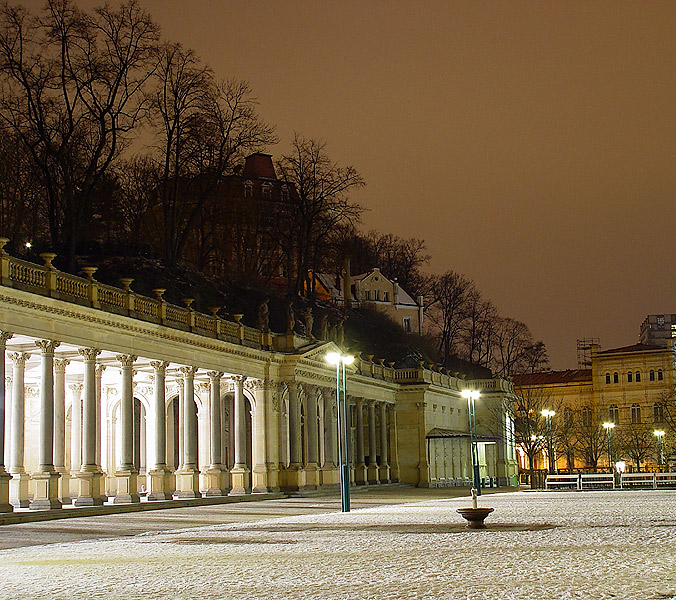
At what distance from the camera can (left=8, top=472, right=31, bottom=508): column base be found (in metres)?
41.2

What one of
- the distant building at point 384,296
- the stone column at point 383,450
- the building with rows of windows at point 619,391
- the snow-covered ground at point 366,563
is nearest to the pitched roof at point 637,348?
the building with rows of windows at point 619,391

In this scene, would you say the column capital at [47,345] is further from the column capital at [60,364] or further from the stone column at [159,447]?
the stone column at [159,447]

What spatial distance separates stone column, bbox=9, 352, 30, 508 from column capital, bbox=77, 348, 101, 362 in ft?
6.52

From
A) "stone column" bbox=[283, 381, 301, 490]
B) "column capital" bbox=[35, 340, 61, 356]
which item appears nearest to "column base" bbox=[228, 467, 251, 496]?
"stone column" bbox=[283, 381, 301, 490]

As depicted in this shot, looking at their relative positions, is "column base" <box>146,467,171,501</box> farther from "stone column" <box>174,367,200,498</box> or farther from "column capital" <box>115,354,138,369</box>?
"column capital" <box>115,354,138,369</box>

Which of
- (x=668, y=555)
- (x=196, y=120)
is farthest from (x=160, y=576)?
(x=196, y=120)

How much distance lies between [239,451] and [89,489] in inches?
633

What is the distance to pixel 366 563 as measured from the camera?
1719cm

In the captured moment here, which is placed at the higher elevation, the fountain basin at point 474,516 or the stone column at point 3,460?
the stone column at point 3,460

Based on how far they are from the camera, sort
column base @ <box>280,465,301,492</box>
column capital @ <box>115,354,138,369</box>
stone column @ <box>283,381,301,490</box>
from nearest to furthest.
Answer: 1. column capital @ <box>115,354,138,369</box>
2. column base @ <box>280,465,301,492</box>
3. stone column @ <box>283,381,301,490</box>

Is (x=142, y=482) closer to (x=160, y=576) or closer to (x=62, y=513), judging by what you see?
(x=62, y=513)

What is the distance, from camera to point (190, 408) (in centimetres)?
5119

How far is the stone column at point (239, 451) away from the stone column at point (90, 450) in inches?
527

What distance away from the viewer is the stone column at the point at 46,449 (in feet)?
127
